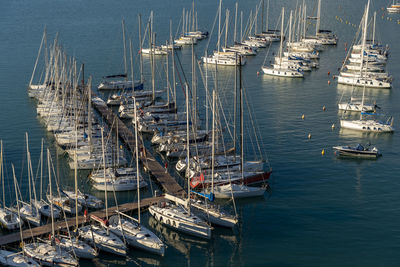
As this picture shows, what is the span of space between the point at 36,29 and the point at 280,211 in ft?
441

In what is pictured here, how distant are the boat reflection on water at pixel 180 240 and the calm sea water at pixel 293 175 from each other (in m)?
0.10

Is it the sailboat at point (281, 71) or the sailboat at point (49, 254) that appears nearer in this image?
the sailboat at point (49, 254)

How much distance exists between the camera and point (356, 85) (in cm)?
10162

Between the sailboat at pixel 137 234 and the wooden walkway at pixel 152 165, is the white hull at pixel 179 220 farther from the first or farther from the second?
the wooden walkway at pixel 152 165

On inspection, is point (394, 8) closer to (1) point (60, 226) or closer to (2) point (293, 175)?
(2) point (293, 175)

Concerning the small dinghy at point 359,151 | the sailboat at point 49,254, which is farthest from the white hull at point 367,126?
the sailboat at point 49,254

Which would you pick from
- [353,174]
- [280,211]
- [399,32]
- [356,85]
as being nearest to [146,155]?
[280,211]

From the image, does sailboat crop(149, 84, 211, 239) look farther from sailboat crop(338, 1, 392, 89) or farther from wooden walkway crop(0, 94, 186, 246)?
sailboat crop(338, 1, 392, 89)

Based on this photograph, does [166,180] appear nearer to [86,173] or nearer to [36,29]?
[86,173]

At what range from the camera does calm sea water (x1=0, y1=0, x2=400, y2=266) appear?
1863 inches

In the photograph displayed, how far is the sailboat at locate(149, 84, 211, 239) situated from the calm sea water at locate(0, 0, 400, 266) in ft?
2.98

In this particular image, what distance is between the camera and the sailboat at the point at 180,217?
4912 centimetres

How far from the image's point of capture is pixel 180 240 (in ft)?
163

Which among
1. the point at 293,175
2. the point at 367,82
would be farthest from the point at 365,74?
the point at 293,175
